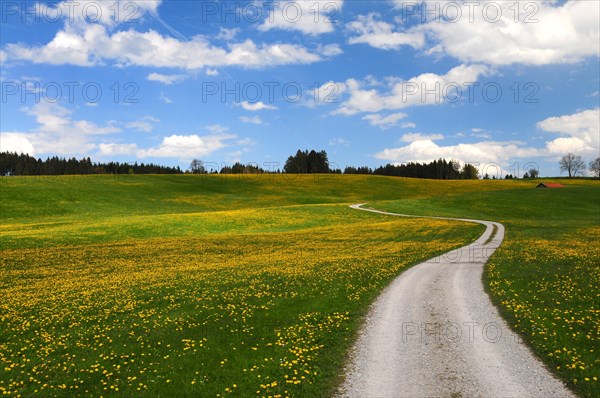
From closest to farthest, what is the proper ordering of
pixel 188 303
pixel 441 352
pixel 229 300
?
pixel 441 352 → pixel 188 303 → pixel 229 300

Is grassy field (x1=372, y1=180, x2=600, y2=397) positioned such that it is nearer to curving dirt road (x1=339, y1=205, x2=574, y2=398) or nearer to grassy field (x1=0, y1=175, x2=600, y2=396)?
grassy field (x1=0, y1=175, x2=600, y2=396)

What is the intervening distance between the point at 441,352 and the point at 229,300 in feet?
35.8

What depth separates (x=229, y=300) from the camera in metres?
20.1

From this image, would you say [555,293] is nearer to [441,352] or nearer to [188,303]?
[441,352]

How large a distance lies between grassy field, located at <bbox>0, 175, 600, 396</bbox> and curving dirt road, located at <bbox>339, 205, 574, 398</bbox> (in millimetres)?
750

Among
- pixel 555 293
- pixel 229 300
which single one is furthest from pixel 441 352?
pixel 229 300

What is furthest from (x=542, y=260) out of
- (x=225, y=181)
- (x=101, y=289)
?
(x=225, y=181)

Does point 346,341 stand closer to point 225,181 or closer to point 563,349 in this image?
point 563,349

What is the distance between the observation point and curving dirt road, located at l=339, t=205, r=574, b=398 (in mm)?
10945

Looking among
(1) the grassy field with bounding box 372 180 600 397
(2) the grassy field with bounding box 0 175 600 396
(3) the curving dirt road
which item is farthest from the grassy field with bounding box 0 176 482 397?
(1) the grassy field with bounding box 372 180 600 397

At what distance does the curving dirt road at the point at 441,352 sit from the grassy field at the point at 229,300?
0.75 m

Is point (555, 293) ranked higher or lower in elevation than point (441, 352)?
higher

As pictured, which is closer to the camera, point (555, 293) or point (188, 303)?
point (188, 303)

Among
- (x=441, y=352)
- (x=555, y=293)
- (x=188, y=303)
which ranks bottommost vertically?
(x=188, y=303)
